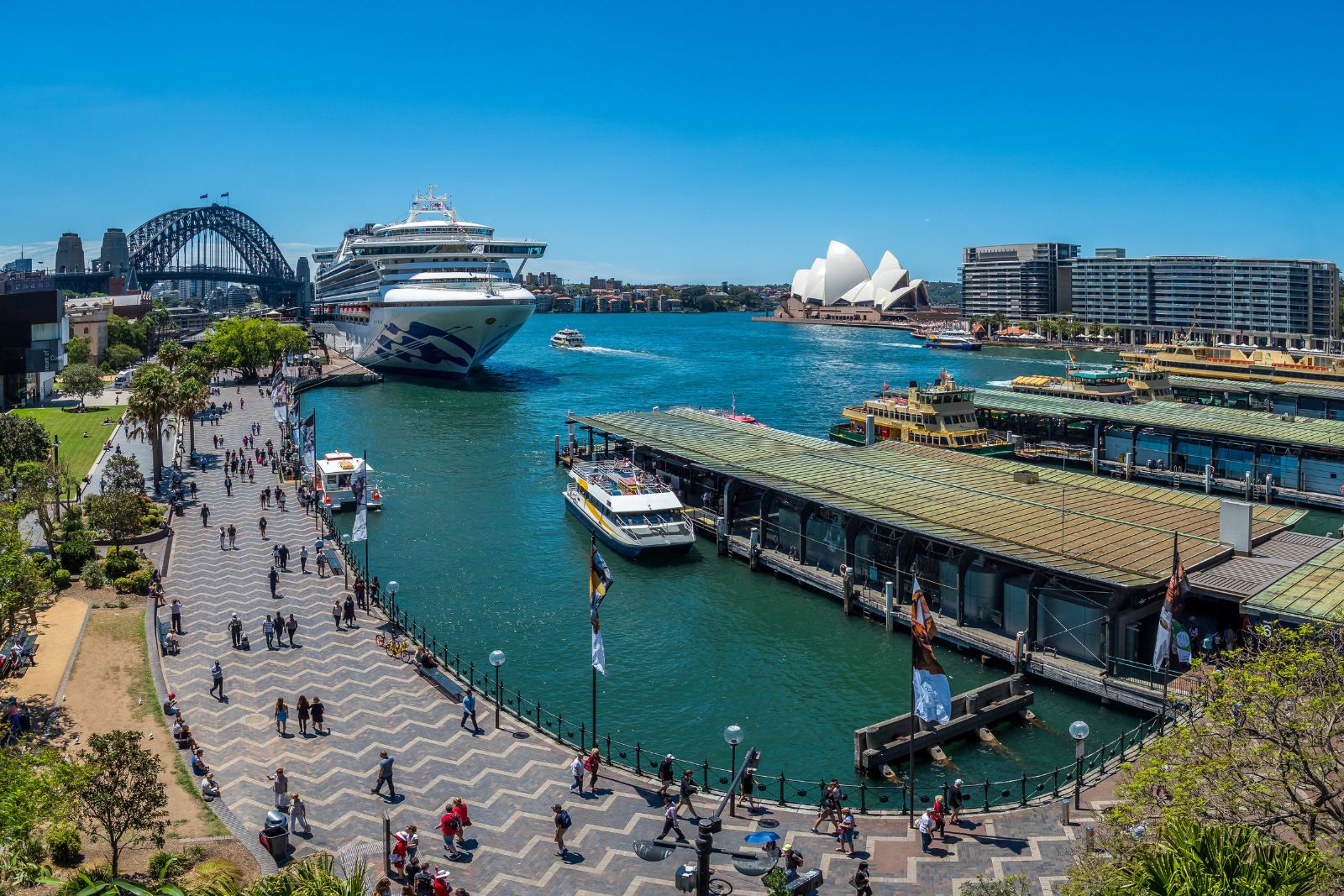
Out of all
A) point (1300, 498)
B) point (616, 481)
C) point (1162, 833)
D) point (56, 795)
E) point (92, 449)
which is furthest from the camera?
point (92, 449)

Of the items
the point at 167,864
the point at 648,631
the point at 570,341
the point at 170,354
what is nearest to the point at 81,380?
the point at 170,354

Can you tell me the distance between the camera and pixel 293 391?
349ft

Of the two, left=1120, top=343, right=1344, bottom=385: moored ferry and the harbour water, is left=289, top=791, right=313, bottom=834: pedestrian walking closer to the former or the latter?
the harbour water

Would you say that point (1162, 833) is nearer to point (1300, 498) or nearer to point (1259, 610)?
point (1259, 610)

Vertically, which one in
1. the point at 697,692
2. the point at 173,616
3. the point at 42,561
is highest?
the point at 42,561

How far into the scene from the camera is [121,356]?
395 feet

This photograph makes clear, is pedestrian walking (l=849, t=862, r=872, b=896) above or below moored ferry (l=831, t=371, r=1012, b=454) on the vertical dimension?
below

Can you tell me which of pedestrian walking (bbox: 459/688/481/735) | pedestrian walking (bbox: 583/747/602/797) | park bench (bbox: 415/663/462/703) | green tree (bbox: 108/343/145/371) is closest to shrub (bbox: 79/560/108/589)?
park bench (bbox: 415/663/462/703)

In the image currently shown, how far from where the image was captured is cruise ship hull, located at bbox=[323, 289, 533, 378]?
371 feet

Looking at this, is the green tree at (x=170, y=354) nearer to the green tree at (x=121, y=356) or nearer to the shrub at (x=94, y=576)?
the shrub at (x=94, y=576)

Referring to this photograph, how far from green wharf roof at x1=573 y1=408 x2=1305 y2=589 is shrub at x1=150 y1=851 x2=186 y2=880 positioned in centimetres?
2459

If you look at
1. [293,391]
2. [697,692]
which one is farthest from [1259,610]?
[293,391]

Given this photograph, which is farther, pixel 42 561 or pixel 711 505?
pixel 711 505

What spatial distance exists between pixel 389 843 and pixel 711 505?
34.2m
